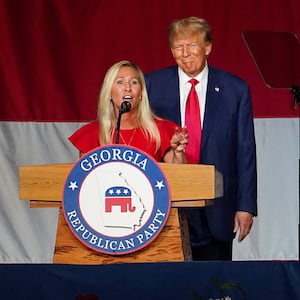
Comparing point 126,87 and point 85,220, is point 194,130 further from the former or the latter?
point 85,220

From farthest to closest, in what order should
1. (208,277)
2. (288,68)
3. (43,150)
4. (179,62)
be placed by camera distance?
(43,150), (288,68), (179,62), (208,277)

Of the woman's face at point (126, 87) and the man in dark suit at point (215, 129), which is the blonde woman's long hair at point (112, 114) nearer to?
the woman's face at point (126, 87)

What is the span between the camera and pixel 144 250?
4.11 m

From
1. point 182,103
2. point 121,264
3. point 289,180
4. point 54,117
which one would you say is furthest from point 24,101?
point 121,264

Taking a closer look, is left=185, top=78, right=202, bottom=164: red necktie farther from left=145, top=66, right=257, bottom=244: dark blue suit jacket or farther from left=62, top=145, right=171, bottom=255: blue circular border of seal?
left=62, top=145, right=171, bottom=255: blue circular border of seal

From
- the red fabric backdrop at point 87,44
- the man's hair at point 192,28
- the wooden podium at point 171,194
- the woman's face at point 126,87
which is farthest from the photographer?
the red fabric backdrop at point 87,44

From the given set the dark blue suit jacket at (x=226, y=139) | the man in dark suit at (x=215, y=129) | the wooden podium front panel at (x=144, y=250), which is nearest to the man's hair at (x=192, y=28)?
the man in dark suit at (x=215, y=129)

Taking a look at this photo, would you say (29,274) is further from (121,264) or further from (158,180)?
(158,180)

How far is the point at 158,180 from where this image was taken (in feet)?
13.4

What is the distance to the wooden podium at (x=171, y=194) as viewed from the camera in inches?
160

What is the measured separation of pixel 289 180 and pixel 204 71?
3.14 feet

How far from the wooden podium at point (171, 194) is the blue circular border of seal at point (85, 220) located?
0.03 meters

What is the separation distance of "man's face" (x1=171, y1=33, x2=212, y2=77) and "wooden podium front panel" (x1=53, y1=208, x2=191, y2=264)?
93cm

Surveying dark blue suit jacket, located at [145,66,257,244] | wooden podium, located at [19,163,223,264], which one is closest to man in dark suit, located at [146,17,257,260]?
dark blue suit jacket, located at [145,66,257,244]
